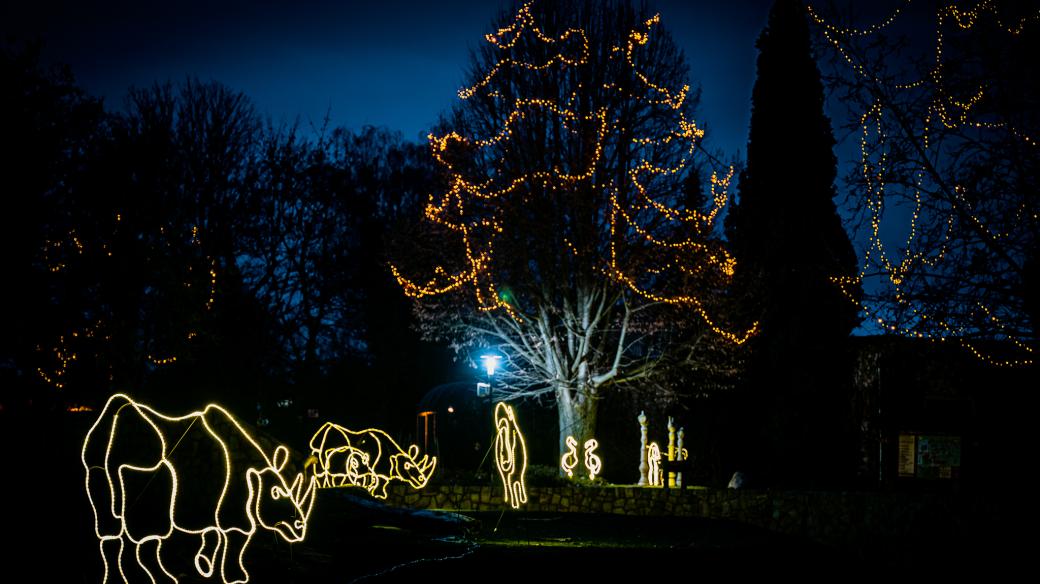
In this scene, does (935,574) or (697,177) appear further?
(697,177)

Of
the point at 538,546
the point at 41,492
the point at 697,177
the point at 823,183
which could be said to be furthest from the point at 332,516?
the point at 823,183

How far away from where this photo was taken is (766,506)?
50.5 feet

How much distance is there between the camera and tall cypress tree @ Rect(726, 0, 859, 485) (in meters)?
22.8

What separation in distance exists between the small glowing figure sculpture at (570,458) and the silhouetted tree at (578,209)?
46cm

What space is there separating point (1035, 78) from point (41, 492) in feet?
32.8

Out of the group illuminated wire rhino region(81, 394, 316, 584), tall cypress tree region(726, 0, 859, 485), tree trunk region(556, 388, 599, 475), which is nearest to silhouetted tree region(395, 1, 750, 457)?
tree trunk region(556, 388, 599, 475)

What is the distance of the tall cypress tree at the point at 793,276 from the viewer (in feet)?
74.8

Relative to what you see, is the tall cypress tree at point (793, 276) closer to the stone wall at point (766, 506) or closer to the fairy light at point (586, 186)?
the fairy light at point (586, 186)

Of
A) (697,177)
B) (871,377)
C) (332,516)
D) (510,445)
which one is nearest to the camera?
(332,516)

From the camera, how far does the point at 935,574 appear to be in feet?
45.3

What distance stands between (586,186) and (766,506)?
757cm

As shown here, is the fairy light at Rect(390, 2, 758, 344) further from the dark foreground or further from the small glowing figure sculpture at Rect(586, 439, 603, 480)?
the dark foreground

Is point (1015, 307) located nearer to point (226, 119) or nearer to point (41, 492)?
point (41, 492)

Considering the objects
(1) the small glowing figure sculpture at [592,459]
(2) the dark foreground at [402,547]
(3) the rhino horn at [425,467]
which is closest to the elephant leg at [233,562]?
(2) the dark foreground at [402,547]
